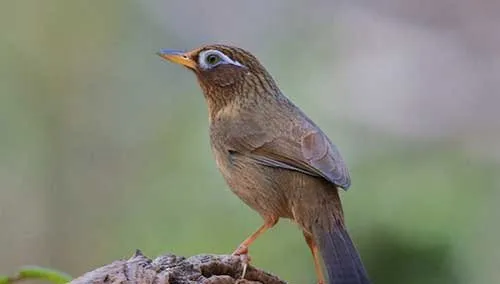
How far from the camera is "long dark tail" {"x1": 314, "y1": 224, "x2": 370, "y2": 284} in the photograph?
250 cm

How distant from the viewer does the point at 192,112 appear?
18.2ft

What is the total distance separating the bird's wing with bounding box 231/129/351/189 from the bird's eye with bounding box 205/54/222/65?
1.15 ft

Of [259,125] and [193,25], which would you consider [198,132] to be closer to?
[193,25]

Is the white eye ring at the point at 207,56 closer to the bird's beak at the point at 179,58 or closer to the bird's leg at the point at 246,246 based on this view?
the bird's beak at the point at 179,58

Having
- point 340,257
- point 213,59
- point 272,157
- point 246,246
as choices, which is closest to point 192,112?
point 213,59

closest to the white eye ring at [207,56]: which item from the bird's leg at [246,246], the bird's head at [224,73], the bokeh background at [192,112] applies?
the bird's head at [224,73]

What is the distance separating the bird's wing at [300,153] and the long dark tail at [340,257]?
145 millimetres

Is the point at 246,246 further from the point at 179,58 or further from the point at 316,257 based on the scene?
the point at 179,58

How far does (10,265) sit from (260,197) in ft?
9.44

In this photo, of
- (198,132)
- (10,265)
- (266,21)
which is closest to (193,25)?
(266,21)

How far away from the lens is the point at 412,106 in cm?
579

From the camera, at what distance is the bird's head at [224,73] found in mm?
3199

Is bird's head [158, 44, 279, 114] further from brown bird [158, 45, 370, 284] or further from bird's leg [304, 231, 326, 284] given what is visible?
bird's leg [304, 231, 326, 284]

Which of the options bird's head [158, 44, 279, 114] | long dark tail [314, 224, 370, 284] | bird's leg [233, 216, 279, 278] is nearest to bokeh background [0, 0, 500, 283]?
bird's head [158, 44, 279, 114]
